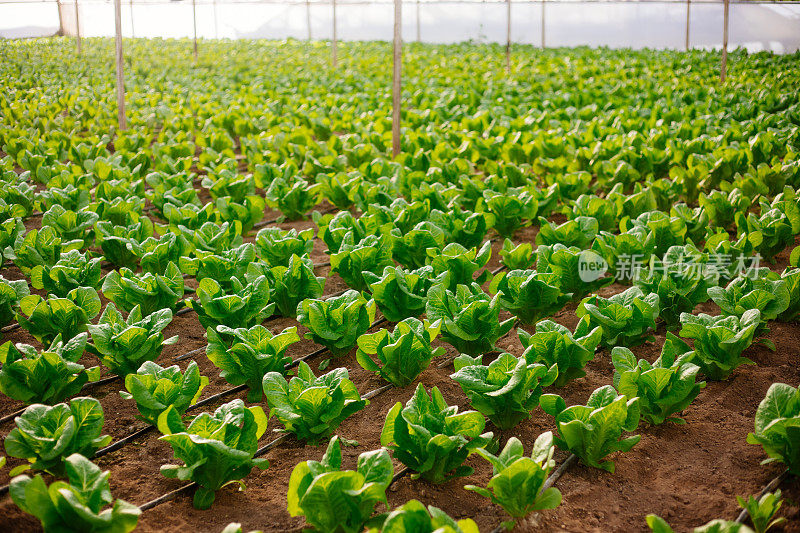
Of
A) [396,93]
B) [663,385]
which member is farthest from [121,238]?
[396,93]

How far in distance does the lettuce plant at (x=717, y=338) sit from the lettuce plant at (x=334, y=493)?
5.64 feet

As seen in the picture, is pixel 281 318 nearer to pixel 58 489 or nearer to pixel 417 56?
pixel 58 489

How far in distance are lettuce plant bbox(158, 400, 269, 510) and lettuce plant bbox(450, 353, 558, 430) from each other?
0.84 m

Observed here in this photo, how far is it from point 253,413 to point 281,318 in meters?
1.56

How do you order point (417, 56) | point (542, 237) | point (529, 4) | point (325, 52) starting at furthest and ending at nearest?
point (529, 4) → point (325, 52) → point (417, 56) → point (542, 237)

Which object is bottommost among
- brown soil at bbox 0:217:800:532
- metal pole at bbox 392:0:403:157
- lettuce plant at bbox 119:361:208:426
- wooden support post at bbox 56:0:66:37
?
brown soil at bbox 0:217:800:532

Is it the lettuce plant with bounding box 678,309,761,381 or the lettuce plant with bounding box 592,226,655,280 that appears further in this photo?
the lettuce plant with bounding box 592,226,655,280

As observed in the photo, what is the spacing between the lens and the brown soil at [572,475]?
2488 mm

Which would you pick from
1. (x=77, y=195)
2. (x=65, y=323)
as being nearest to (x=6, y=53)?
(x=77, y=195)

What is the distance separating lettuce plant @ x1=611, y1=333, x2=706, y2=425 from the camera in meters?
2.86

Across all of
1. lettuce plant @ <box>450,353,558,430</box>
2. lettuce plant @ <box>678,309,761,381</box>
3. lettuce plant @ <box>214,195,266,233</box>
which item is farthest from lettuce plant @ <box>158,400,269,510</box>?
lettuce plant @ <box>214,195,266,233</box>

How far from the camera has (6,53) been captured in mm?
6883

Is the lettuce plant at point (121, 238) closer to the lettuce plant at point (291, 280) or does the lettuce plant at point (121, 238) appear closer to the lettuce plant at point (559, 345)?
the lettuce plant at point (291, 280)

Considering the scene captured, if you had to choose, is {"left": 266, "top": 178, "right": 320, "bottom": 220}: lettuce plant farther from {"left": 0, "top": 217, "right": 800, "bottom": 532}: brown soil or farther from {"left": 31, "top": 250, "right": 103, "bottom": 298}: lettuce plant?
{"left": 0, "top": 217, "right": 800, "bottom": 532}: brown soil
